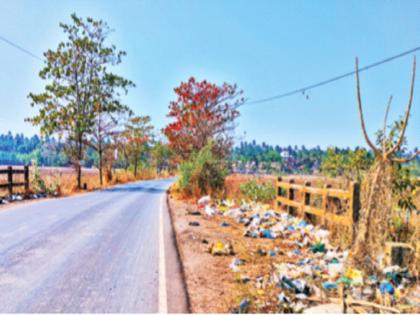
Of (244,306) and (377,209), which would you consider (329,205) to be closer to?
(377,209)

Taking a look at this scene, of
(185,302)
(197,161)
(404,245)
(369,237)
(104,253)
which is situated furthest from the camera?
(197,161)

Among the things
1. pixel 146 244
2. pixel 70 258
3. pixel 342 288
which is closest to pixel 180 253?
pixel 146 244

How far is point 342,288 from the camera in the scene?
17.3ft

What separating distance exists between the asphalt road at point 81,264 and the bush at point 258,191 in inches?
235

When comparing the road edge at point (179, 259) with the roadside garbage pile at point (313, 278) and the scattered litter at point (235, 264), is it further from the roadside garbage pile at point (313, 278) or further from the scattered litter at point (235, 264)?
the scattered litter at point (235, 264)

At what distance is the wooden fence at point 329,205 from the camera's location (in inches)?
308

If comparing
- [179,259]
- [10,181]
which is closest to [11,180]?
[10,181]

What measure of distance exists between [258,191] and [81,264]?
36.3 feet

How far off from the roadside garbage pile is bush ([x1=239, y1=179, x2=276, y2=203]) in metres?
6.78

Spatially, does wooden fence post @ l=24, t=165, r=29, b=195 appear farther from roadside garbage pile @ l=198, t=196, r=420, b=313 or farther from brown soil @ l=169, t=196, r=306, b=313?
roadside garbage pile @ l=198, t=196, r=420, b=313

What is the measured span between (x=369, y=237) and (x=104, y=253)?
4715 millimetres

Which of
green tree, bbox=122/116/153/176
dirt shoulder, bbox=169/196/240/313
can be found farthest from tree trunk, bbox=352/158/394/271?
green tree, bbox=122/116/153/176

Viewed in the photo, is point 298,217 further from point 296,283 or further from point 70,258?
point 70,258

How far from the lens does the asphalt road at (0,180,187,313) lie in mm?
4914
